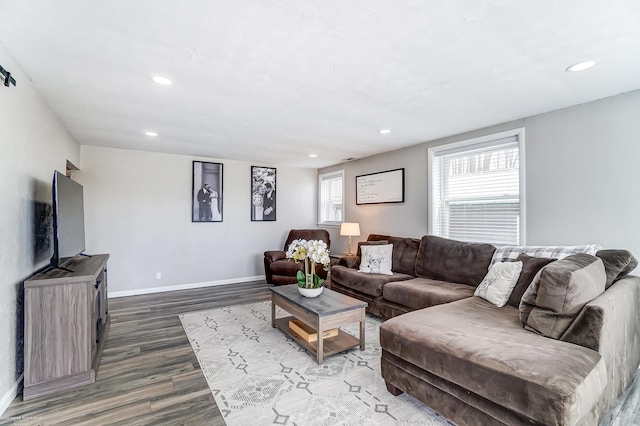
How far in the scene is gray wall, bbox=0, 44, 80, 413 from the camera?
1.97 m

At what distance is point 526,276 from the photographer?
8.57 feet

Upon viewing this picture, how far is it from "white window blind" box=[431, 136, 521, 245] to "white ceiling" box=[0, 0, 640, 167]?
1.41 ft

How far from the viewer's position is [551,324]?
6.18 ft

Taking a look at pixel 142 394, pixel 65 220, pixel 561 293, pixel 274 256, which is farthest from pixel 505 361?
pixel 274 256

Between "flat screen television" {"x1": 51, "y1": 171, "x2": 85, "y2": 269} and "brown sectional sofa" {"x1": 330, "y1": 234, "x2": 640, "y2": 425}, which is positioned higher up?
"flat screen television" {"x1": 51, "y1": 171, "x2": 85, "y2": 269}

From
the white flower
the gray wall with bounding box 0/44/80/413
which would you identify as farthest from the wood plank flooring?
the white flower

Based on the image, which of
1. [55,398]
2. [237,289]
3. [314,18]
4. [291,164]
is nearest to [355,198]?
[291,164]

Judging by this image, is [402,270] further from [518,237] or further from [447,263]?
[518,237]

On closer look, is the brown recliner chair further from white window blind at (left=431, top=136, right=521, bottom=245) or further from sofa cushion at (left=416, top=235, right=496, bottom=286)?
white window blind at (left=431, top=136, right=521, bottom=245)

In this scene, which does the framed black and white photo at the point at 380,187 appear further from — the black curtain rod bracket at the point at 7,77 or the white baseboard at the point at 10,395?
the white baseboard at the point at 10,395

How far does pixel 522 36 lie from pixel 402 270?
302 centimetres

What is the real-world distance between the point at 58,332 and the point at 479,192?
432 centimetres

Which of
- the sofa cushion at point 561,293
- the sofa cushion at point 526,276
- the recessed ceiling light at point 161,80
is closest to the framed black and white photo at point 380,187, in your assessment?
the sofa cushion at point 526,276

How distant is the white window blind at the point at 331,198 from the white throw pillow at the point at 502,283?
3362mm
